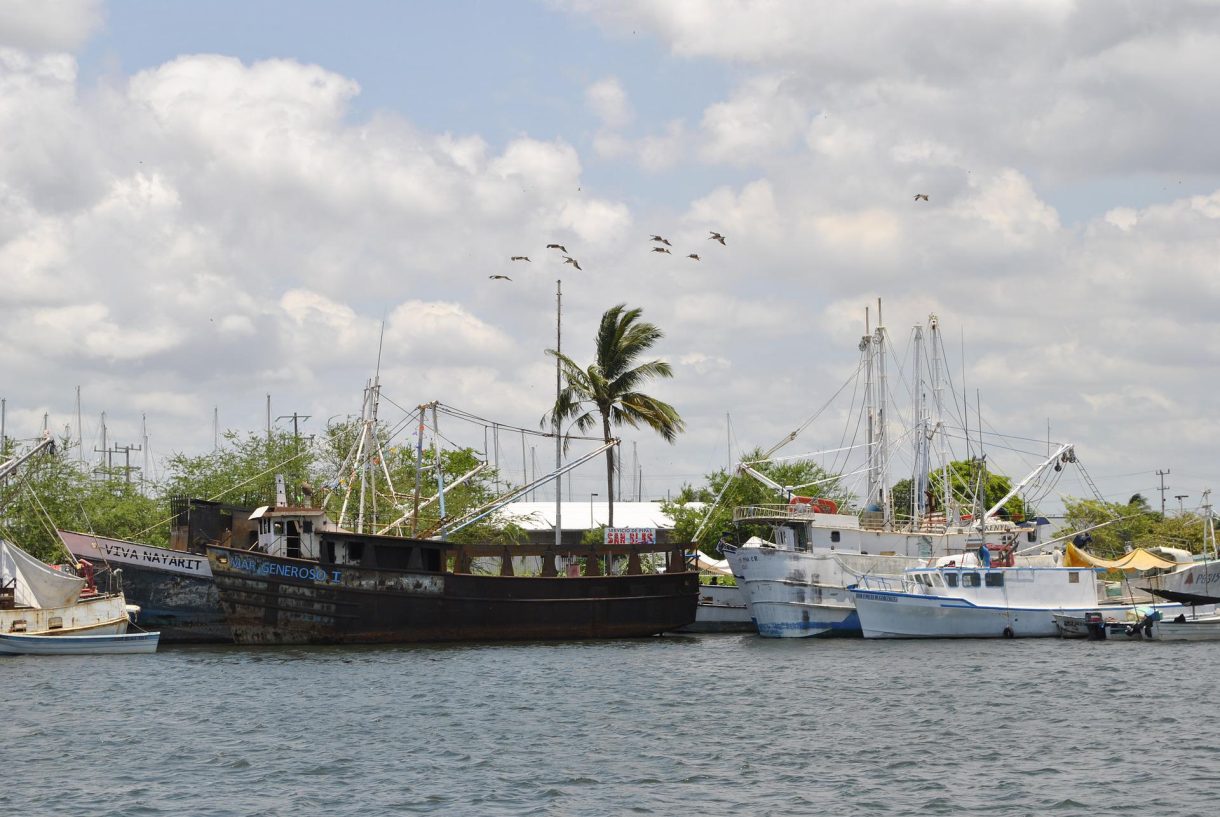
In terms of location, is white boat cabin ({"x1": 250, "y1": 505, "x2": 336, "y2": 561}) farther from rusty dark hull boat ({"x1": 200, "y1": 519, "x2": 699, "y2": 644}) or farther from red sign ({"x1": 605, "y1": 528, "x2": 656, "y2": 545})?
red sign ({"x1": 605, "y1": 528, "x2": 656, "y2": 545})

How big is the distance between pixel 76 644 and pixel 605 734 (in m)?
21.1

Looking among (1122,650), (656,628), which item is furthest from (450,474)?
(1122,650)

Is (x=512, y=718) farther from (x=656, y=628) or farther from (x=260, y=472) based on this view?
(x=260, y=472)

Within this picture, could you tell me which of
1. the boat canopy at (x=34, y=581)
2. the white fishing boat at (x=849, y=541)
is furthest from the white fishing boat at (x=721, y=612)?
the boat canopy at (x=34, y=581)

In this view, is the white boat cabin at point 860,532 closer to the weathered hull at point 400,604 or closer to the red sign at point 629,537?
the red sign at point 629,537

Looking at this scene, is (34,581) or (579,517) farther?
(579,517)

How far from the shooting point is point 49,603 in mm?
43312

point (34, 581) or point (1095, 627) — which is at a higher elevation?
point (34, 581)

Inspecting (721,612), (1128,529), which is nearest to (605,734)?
(721,612)

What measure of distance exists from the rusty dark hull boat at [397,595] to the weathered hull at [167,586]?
3.36m

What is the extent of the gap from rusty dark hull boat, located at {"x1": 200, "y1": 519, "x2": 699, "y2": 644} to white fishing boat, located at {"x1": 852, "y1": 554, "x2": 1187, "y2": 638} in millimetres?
8951

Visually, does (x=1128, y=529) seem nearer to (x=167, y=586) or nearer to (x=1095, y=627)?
(x=1095, y=627)

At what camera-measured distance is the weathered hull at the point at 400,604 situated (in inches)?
1736

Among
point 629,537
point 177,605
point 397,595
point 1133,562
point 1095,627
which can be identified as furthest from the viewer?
point 1133,562
